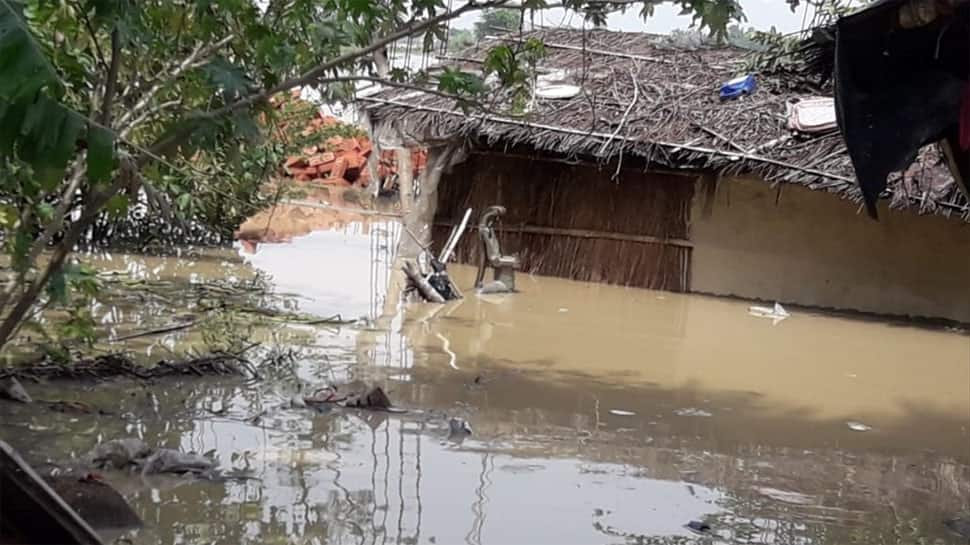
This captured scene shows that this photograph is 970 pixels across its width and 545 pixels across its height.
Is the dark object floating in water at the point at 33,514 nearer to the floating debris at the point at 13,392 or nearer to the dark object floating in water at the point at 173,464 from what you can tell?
the dark object floating in water at the point at 173,464

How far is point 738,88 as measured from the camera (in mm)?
13289

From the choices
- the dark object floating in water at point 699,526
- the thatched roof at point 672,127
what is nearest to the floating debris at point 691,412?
the dark object floating in water at point 699,526

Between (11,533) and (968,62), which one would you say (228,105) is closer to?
(11,533)

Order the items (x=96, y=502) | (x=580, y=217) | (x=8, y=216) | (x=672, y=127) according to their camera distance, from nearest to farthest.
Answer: (x=96, y=502) → (x=8, y=216) → (x=672, y=127) → (x=580, y=217)

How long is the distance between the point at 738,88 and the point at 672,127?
3.78ft

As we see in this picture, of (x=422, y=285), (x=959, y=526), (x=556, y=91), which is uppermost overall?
(x=556, y=91)

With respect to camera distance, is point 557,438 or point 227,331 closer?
point 557,438

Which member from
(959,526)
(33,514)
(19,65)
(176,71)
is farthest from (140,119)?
(959,526)

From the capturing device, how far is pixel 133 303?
9.45 metres

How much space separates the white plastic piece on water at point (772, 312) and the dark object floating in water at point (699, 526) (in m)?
6.80

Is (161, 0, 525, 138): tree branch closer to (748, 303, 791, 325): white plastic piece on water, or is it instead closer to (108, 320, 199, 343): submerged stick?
(108, 320, 199, 343): submerged stick

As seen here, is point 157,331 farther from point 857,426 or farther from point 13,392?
point 857,426

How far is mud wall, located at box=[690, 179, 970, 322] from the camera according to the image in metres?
12.4

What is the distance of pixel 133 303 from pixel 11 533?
709cm
